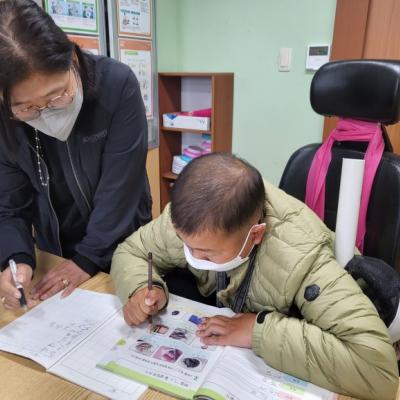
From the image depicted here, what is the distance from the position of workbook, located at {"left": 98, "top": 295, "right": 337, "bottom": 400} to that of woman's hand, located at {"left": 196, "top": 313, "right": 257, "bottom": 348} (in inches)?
0.5

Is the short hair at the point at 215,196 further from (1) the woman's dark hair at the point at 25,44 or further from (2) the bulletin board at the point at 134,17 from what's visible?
(2) the bulletin board at the point at 134,17

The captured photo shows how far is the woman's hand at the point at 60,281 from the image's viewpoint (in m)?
1.00

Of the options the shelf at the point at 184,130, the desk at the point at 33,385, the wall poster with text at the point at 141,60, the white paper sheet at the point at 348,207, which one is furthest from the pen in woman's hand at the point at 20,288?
the shelf at the point at 184,130

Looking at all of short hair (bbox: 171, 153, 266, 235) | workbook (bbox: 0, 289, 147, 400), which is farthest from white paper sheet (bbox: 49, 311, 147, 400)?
short hair (bbox: 171, 153, 266, 235)

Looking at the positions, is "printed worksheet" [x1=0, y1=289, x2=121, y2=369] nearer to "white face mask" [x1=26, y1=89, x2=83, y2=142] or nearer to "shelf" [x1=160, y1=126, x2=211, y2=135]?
"white face mask" [x1=26, y1=89, x2=83, y2=142]

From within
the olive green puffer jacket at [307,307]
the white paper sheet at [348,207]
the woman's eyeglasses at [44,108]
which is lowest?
the olive green puffer jacket at [307,307]

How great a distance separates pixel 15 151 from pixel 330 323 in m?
0.88

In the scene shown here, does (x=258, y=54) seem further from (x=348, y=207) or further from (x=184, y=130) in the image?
(x=348, y=207)

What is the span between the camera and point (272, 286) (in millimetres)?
868

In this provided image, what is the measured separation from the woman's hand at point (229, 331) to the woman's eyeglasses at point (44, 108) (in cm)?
59

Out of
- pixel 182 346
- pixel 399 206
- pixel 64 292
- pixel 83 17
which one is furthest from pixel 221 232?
pixel 83 17

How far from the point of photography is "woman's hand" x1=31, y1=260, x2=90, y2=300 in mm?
998

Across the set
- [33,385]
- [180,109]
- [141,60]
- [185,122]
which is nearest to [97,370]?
[33,385]

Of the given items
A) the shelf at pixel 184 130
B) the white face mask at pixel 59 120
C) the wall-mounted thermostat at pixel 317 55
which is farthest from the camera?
the shelf at pixel 184 130
